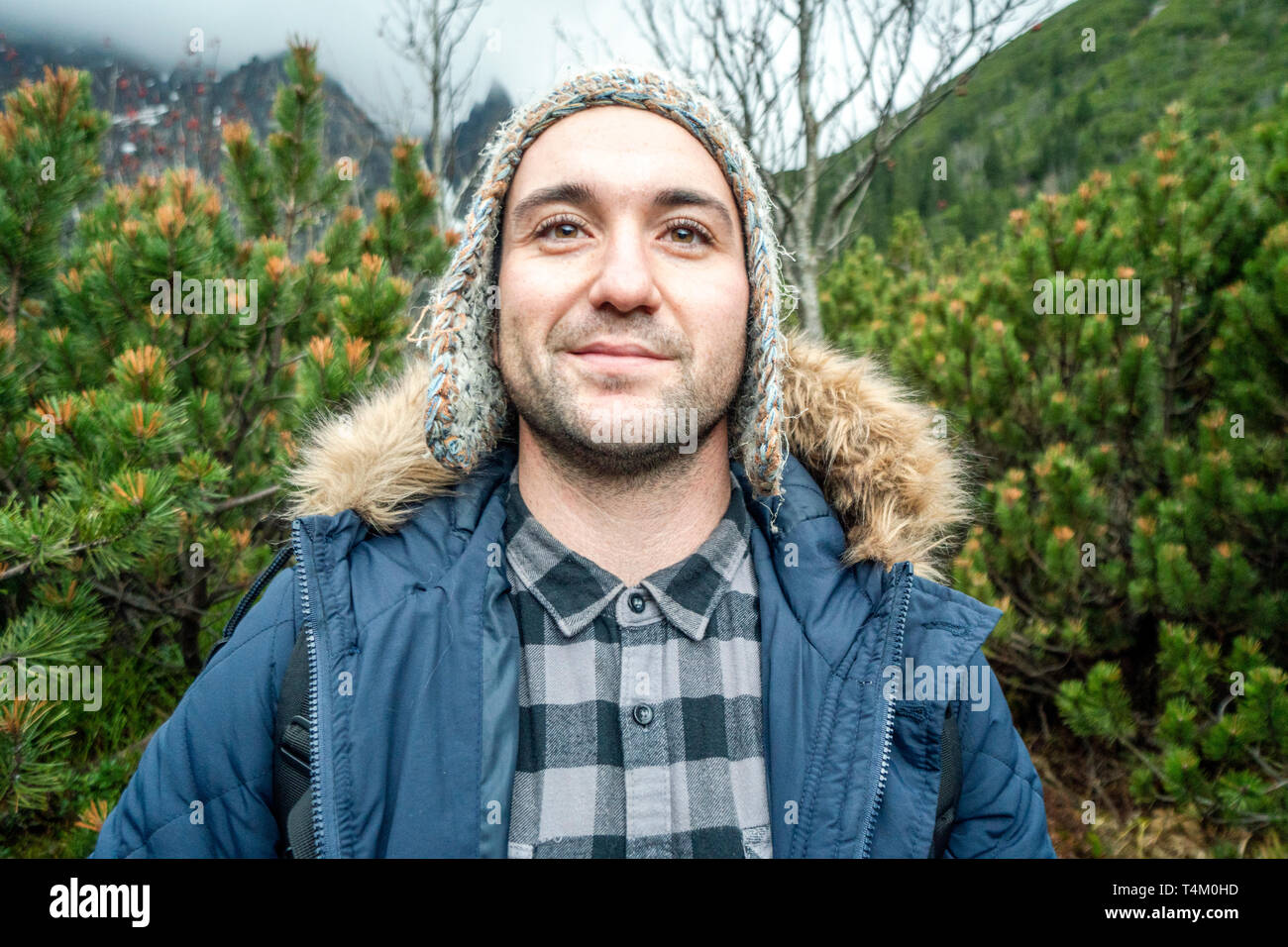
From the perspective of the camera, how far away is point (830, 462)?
5.95 feet

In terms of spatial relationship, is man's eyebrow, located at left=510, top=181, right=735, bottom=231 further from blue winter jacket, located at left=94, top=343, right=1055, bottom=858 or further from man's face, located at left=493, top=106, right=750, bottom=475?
blue winter jacket, located at left=94, top=343, right=1055, bottom=858

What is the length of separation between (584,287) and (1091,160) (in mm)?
52902

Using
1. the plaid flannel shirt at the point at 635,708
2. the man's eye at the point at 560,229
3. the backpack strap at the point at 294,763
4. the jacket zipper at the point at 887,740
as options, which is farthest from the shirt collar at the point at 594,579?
the man's eye at the point at 560,229

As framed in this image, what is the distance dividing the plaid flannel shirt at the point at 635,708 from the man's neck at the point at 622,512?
4cm

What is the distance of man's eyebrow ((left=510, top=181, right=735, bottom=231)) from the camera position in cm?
159

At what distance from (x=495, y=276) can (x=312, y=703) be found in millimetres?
1093

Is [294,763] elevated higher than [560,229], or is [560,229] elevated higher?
[560,229]

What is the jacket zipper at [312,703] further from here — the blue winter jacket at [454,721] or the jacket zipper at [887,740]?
the jacket zipper at [887,740]

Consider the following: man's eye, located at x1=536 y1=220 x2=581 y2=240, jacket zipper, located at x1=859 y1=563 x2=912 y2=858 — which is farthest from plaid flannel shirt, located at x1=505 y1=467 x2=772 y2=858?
man's eye, located at x1=536 y1=220 x2=581 y2=240

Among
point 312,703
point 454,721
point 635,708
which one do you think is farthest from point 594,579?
point 312,703

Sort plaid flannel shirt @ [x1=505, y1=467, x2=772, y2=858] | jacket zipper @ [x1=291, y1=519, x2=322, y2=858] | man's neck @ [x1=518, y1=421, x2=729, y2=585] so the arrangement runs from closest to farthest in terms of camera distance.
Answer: jacket zipper @ [x1=291, y1=519, x2=322, y2=858] → plaid flannel shirt @ [x1=505, y1=467, x2=772, y2=858] → man's neck @ [x1=518, y1=421, x2=729, y2=585]

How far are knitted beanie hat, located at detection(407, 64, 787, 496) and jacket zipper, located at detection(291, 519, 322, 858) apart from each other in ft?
1.28

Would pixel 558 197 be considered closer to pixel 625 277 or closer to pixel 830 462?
pixel 625 277

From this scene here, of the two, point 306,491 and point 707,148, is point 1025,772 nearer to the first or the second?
point 707,148
